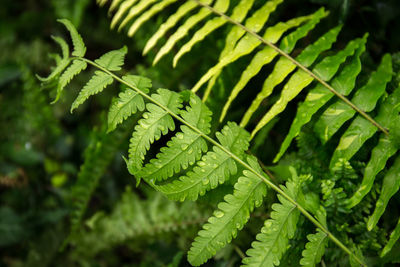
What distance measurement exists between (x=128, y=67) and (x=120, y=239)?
3.65ft

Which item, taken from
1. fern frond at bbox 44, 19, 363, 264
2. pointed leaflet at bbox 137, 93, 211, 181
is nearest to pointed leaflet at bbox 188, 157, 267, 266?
fern frond at bbox 44, 19, 363, 264

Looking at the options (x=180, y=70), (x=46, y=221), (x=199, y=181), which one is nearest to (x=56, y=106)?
(x=46, y=221)

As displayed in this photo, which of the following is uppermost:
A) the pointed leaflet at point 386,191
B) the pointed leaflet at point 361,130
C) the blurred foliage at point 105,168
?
the pointed leaflet at point 361,130

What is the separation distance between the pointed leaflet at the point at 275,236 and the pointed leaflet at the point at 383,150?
0.20 metres

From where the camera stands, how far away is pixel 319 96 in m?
1.05

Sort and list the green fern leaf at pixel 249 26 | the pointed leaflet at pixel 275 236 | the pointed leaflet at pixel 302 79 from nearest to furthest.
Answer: the pointed leaflet at pixel 275 236 → the pointed leaflet at pixel 302 79 → the green fern leaf at pixel 249 26

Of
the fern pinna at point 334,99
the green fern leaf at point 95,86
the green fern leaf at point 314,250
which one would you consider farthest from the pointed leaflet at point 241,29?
the green fern leaf at point 314,250

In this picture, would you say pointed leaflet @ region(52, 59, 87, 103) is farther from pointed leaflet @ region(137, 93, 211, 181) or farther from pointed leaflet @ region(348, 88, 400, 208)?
pointed leaflet @ region(348, 88, 400, 208)

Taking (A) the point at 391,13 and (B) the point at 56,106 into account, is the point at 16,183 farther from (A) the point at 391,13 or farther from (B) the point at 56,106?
(A) the point at 391,13

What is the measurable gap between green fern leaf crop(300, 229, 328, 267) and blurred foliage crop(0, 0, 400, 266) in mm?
128

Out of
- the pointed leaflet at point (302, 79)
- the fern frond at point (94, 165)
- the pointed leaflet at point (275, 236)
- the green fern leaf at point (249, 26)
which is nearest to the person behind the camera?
the pointed leaflet at point (275, 236)

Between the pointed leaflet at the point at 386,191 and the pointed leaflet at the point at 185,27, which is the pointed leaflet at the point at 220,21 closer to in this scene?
the pointed leaflet at the point at 185,27

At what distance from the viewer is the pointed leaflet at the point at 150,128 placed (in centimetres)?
90

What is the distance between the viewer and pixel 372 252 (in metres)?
1.03
